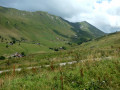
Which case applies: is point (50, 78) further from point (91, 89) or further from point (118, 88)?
point (118, 88)

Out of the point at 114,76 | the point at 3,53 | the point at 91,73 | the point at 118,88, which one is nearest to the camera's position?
the point at 118,88

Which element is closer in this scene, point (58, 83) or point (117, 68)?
point (58, 83)

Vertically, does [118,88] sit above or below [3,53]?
above

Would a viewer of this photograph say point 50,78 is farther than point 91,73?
No

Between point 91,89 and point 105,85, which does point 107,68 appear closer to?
point 105,85

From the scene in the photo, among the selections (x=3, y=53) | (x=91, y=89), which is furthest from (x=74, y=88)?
(x=3, y=53)

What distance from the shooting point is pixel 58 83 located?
584 cm

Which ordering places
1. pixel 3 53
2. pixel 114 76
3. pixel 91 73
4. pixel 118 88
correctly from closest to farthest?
pixel 118 88, pixel 114 76, pixel 91 73, pixel 3 53

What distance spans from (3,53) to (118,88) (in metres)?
179

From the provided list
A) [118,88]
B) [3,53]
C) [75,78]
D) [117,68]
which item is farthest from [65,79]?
[3,53]

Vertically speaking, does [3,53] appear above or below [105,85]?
below

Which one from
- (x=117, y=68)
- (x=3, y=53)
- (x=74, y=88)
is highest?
(x=117, y=68)

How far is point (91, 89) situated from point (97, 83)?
1.52 ft

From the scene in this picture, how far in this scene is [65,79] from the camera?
20.7ft
